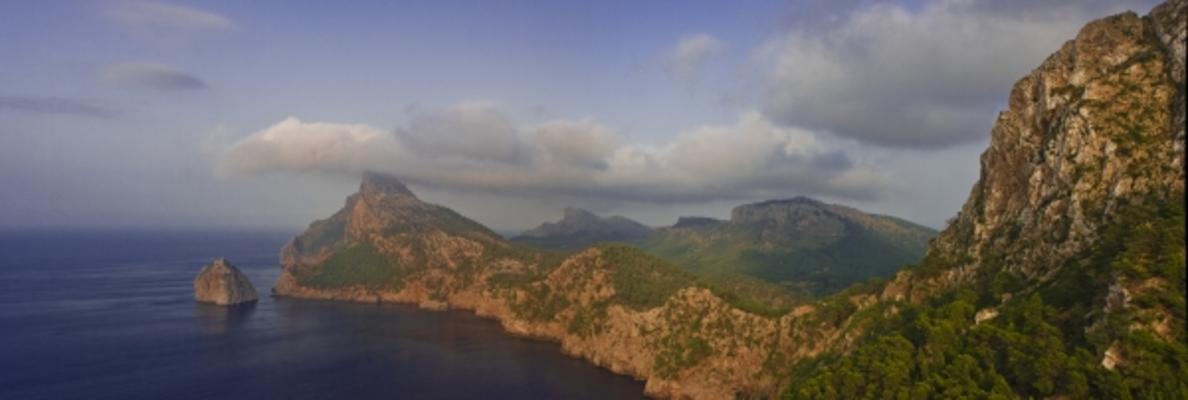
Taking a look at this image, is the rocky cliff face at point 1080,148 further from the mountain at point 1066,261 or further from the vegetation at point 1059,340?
the vegetation at point 1059,340

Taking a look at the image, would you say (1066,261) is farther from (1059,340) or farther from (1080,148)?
(1059,340)

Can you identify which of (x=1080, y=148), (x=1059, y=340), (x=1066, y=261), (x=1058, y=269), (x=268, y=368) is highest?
(x=1080, y=148)

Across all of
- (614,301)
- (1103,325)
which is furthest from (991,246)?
(614,301)

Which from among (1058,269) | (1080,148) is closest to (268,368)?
(1058,269)

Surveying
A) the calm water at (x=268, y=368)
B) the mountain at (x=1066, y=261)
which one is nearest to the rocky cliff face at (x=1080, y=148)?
the mountain at (x=1066, y=261)

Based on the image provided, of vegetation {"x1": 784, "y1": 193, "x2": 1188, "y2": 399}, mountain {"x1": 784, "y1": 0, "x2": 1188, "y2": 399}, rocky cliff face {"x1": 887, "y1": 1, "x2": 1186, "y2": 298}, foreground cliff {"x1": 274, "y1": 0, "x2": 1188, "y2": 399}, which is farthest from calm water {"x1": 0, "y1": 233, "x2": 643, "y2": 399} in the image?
rocky cliff face {"x1": 887, "y1": 1, "x2": 1186, "y2": 298}
